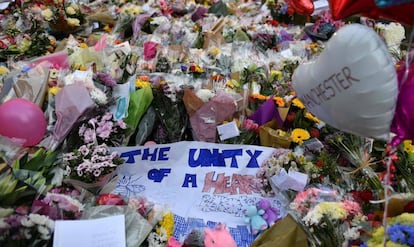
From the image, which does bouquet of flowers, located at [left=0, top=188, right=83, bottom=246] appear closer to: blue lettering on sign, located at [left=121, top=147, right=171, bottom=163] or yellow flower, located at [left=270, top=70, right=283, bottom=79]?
blue lettering on sign, located at [left=121, top=147, right=171, bottom=163]

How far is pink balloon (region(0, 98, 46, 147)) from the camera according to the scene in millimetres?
2543

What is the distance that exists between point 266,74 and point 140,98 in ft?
3.67

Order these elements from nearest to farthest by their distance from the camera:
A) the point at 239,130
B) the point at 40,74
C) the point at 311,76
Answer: the point at 311,76 < the point at 239,130 < the point at 40,74

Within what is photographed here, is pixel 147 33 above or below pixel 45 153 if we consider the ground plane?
below

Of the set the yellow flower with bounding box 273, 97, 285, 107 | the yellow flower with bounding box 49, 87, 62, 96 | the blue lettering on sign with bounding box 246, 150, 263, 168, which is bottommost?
the blue lettering on sign with bounding box 246, 150, 263, 168

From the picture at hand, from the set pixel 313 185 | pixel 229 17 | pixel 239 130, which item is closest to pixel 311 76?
pixel 313 185

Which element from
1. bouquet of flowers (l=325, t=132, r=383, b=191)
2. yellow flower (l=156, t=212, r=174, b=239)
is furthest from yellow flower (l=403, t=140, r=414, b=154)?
yellow flower (l=156, t=212, r=174, b=239)

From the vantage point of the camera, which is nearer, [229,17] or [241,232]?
[241,232]

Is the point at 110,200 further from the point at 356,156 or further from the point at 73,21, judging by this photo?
the point at 73,21

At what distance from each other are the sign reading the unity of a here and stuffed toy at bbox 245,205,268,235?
5 cm

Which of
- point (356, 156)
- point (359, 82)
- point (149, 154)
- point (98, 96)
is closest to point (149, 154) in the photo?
point (149, 154)

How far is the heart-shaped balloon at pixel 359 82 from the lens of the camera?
1507 millimetres

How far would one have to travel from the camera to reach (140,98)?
3100mm

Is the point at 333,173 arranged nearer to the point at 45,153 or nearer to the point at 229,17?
the point at 45,153
